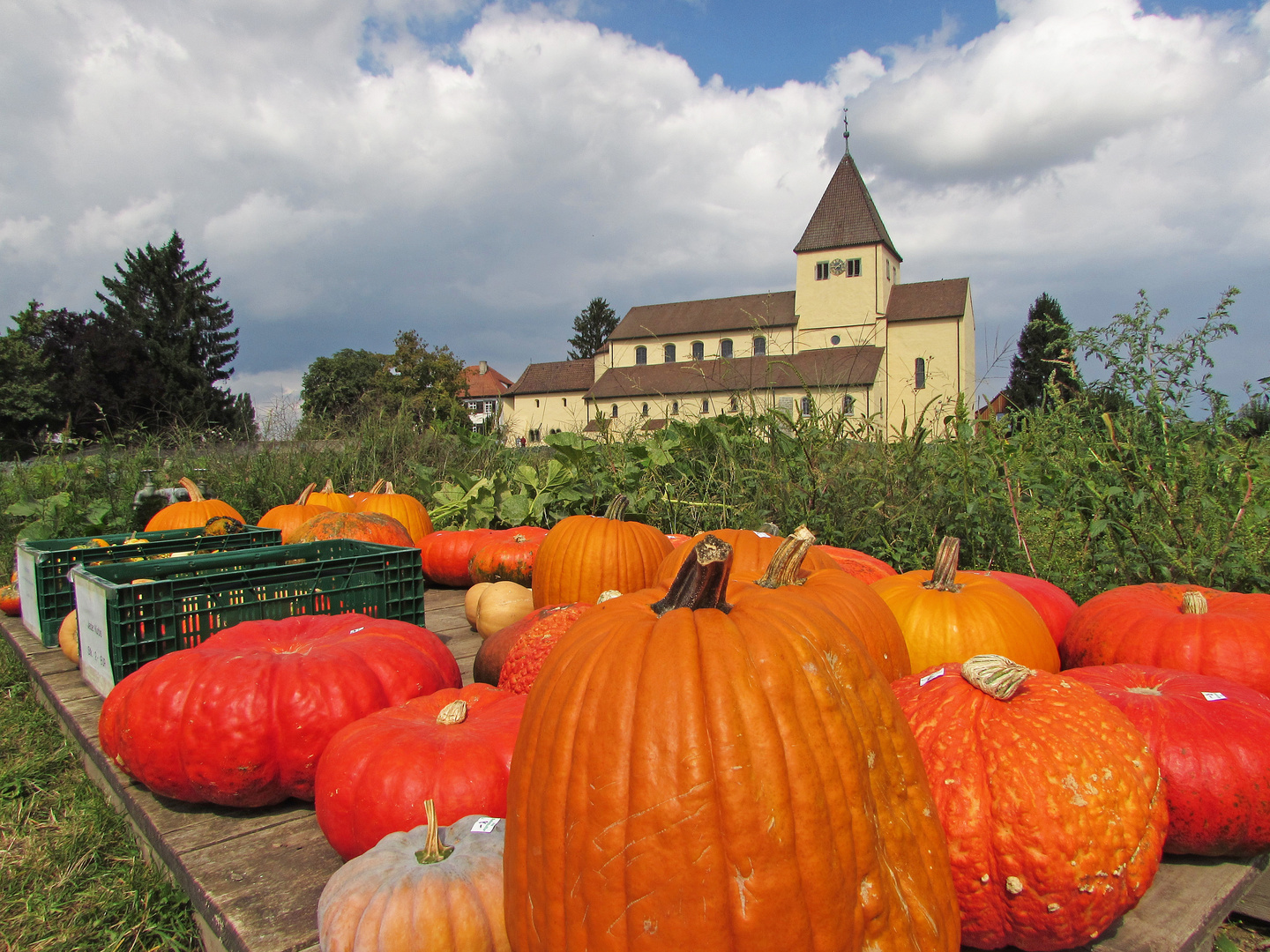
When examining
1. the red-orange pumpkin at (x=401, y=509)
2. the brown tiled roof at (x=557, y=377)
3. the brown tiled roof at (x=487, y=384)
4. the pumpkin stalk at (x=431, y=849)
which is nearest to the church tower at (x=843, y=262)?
the brown tiled roof at (x=557, y=377)

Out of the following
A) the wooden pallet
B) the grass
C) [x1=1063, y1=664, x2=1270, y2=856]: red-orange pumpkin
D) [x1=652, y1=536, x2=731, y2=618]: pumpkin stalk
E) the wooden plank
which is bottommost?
the wooden plank

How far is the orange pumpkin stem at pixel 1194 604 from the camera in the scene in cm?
227

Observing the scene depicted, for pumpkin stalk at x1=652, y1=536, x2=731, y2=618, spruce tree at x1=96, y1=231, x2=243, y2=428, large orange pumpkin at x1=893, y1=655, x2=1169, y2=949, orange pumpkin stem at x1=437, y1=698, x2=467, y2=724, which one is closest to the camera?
pumpkin stalk at x1=652, y1=536, x2=731, y2=618

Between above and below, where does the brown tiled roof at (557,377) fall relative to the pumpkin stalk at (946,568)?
above

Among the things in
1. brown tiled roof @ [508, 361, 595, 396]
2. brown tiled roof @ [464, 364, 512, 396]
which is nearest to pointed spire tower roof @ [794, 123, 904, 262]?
brown tiled roof @ [508, 361, 595, 396]

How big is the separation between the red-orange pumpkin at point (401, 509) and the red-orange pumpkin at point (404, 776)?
155 inches

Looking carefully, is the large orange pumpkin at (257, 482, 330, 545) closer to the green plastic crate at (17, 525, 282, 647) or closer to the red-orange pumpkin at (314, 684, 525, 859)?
the green plastic crate at (17, 525, 282, 647)

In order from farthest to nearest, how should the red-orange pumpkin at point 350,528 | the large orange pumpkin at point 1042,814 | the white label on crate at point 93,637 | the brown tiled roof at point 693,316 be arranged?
the brown tiled roof at point 693,316 < the red-orange pumpkin at point 350,528 < the white label on crate at point 93,637 < the large orange pumpkin at point 1042,814

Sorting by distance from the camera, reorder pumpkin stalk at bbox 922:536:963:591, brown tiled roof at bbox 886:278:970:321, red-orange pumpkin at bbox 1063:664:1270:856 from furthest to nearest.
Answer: brown tiled roof at bbox 886:278:970:321 → pumpkin stalk at bbox 922:536:963:591 → red-orange pumpkin at bbox 1063:664:1270:856

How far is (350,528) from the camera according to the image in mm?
4406

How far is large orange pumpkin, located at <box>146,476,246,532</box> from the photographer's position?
4.96 meters

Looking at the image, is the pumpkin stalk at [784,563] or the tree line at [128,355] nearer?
the pumpkin stalk at [784,563]

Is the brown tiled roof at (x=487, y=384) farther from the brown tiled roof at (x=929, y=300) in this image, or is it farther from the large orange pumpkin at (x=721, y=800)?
the large orange pumpkin at (x=721, y=800)

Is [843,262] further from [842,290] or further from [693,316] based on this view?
[693,316]
